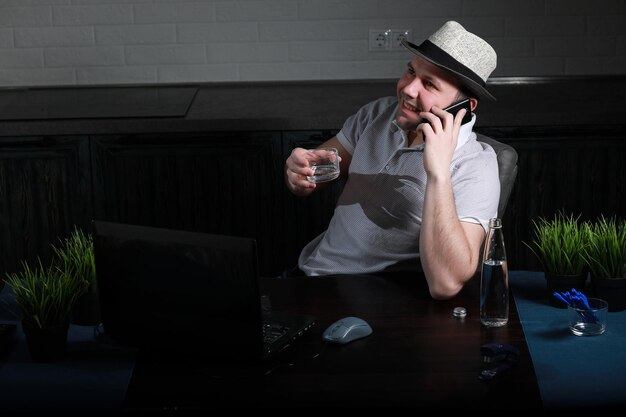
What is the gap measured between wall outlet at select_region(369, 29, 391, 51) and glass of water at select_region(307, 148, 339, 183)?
176 centimetres

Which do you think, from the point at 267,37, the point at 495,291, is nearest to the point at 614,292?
the point at 495,291

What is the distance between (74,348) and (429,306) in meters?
0.74

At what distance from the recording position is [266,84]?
430 centimetres

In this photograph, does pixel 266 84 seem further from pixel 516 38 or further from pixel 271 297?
pixel 271 297

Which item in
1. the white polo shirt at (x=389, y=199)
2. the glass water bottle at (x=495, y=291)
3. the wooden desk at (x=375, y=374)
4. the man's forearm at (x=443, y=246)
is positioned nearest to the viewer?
the wooden desk at (x=375, y=374)

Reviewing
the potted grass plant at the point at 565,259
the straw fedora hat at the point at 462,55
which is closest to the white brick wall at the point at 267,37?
the straw fedora hat at the point at 462,55

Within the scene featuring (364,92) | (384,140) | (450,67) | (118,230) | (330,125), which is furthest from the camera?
(364,92)

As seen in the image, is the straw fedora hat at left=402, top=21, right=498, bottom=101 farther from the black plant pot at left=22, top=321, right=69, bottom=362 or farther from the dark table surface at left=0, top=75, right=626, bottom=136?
the black plant pot at left=22, top=321, right=69, bottom=362

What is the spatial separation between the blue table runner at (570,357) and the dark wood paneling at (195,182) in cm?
172

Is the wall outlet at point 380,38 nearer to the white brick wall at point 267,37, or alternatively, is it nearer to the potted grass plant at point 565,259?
the white brick wall at point 267,37

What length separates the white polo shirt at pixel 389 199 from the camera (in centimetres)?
249

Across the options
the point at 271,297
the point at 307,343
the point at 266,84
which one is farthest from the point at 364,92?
the point at 307,343

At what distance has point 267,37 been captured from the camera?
426 centimetres

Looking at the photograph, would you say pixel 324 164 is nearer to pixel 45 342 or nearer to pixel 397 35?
pixel 45 342
